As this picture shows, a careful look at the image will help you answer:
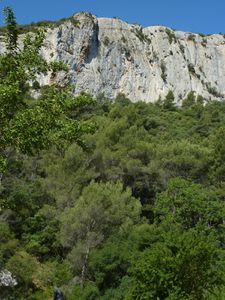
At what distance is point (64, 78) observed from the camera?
2504 inches

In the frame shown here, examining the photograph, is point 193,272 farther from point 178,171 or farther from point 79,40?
point 79,40

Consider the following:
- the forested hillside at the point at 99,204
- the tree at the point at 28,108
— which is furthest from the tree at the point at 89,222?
the tree at the point at 28,108

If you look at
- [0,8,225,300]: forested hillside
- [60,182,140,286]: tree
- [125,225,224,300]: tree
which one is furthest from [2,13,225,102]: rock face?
[125,225,224,300]: tree

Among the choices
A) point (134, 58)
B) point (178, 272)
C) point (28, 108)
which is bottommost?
point (178, 272)

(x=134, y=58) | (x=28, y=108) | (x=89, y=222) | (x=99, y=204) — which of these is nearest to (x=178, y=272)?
(x=28, y=108)

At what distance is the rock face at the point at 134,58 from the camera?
67.2 metres

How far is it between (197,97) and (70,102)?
228 ft

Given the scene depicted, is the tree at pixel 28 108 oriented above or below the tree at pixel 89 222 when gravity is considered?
above

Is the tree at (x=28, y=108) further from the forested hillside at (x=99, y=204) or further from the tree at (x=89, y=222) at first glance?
the tree at (x=89, y=222)

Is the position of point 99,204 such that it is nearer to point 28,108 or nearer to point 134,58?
point 28,108

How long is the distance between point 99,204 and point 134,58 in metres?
48.8

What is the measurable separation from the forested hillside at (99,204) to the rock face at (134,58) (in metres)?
21.0

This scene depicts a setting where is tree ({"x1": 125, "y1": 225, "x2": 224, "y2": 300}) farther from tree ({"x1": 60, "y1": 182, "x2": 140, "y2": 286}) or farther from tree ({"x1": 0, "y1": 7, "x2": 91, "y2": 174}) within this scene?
tree ({"x1": 60, "y1": 182, "x2": 140, "y2": 286})

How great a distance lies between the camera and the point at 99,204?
94.1 feet
